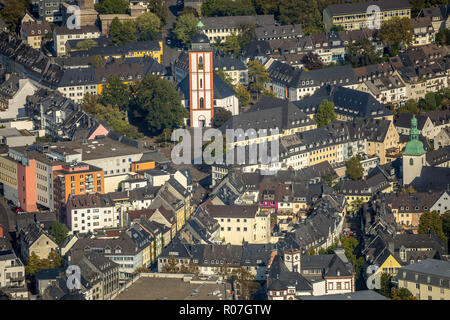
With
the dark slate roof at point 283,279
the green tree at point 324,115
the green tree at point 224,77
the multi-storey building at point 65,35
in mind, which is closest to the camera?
the dark slate roof at point 283,279

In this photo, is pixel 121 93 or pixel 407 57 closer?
pixel 121 93

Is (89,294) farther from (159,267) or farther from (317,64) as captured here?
(317,64)

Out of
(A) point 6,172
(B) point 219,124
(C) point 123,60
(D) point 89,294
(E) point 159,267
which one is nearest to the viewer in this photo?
(D) point 89,294

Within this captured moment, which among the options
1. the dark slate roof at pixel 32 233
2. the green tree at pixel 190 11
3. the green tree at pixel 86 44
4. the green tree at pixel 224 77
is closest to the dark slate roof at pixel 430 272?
A: the dark slate roof at pixel 32 233

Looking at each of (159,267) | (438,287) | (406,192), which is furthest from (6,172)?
(438,287)

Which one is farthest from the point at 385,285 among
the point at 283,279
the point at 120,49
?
the point at 120,49

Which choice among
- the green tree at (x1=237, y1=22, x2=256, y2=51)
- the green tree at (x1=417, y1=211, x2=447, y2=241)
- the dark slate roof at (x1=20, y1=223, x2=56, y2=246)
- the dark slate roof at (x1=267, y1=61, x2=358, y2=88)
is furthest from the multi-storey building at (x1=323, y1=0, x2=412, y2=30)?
the dark slate roof at (x1=20, y1=223, x2=56, y2=246)

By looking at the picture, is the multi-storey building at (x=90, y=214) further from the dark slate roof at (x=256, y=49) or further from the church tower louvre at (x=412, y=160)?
the dark slate roof at (x=256, y=49)
